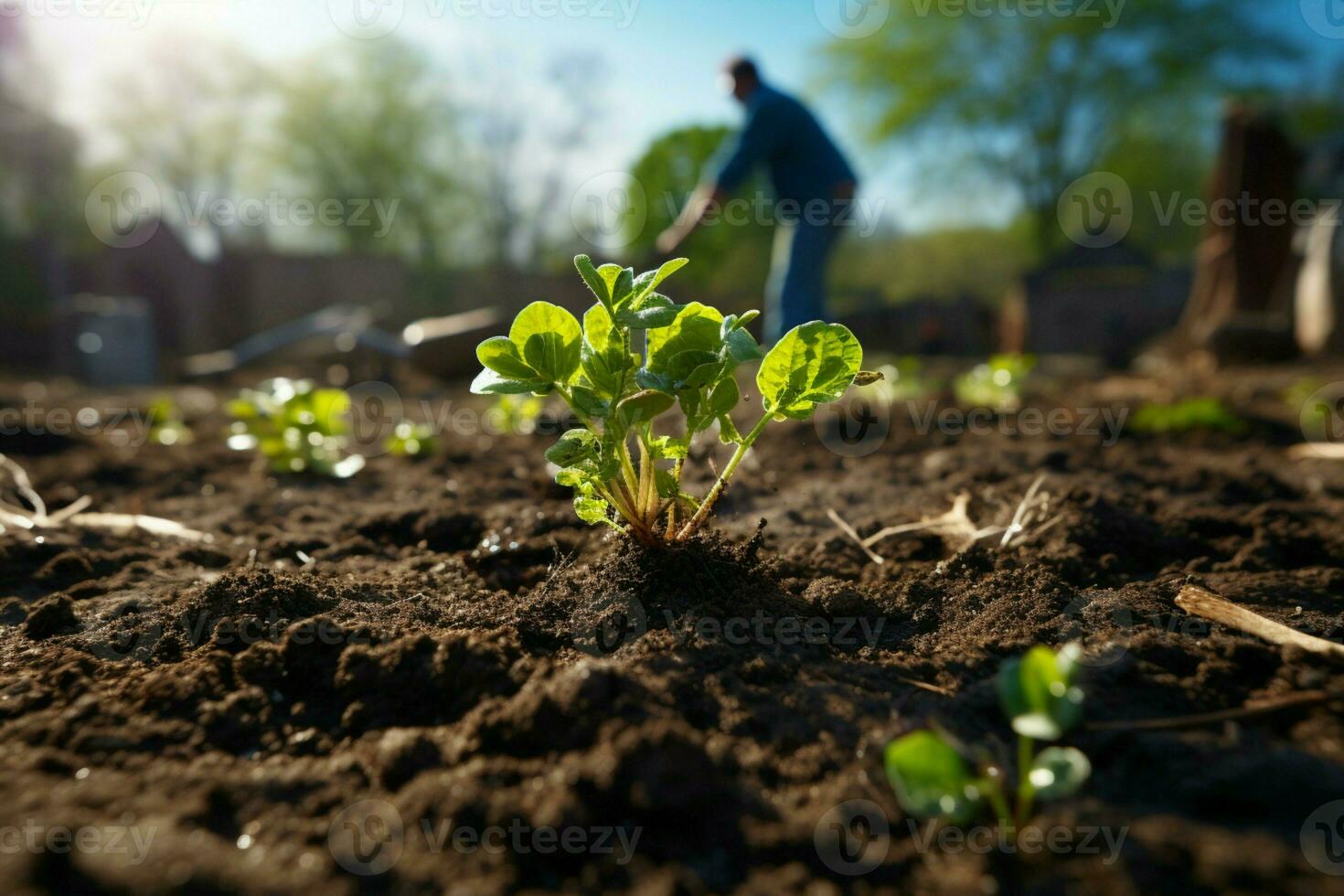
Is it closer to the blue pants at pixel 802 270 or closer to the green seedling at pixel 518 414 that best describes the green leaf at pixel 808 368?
the green seedling at pixel 518 414

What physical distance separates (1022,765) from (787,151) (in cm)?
546

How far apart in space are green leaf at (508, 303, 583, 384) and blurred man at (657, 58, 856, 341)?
13.2 ft

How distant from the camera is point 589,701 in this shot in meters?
1.26

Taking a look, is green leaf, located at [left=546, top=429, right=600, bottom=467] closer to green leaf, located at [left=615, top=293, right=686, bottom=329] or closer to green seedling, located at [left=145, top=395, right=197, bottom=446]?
green leaf, located at [left=615, top=293, right=686, bottom=329]

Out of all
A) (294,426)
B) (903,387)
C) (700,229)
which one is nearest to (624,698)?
(294,426)

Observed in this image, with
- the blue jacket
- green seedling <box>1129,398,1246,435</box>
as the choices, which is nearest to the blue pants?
the blue jacket

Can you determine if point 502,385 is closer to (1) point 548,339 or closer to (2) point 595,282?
(1) point 548,339

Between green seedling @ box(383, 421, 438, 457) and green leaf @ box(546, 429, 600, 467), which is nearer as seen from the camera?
green leaf @ box(546, 429, 600, 467)

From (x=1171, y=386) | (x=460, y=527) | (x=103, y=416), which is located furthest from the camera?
(x=1171, y=386)

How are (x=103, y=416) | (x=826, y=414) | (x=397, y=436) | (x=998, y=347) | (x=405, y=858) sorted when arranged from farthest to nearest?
(x=998, y=347), (x=103, y=416), (x=826, y=414), (x=397, y=436), (x=405, y=858)

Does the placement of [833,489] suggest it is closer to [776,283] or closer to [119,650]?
[119,650]

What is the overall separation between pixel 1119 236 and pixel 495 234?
16010 mm

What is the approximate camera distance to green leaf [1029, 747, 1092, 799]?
101 centimetres

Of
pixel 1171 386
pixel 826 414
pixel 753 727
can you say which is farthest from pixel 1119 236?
pixel 753 727
